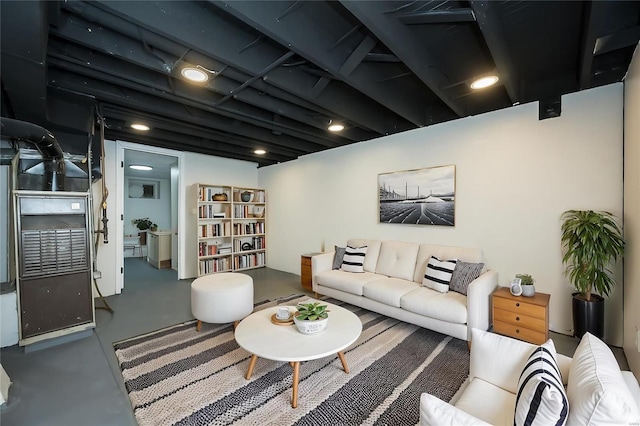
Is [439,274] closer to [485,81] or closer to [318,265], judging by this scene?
[318,265]

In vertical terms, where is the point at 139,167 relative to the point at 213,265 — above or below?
above

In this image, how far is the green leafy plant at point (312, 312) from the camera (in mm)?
2041

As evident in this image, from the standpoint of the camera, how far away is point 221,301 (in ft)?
9.04

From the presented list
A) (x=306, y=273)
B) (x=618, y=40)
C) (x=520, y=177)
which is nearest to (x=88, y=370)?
(x=306, y=273)

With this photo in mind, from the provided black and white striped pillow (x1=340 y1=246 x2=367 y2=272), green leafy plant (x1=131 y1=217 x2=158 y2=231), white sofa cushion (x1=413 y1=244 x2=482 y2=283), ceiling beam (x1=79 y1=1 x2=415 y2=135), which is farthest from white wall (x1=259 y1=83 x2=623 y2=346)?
green leafy plant (x1=131 y1=217 x2=158 y2=231)

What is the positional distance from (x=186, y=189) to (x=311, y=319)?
4091 millimetres

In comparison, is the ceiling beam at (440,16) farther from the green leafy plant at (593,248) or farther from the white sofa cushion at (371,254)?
the white sofa cushion at (371,254)

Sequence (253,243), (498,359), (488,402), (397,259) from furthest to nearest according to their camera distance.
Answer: (253,243) → (397,259) → (498,359) → (488,402)

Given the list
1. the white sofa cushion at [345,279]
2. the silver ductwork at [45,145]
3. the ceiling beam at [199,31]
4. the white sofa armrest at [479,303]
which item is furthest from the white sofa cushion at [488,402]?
the silver ductwork at [45,145]

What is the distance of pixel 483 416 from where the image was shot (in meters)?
1.18

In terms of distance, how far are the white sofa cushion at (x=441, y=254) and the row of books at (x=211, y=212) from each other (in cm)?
375

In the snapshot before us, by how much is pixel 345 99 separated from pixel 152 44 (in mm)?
1799

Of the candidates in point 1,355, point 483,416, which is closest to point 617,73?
point 483,416

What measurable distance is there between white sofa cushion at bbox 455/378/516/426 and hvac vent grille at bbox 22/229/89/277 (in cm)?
352
